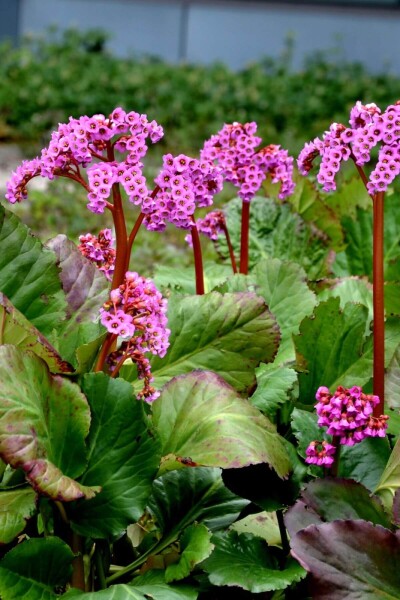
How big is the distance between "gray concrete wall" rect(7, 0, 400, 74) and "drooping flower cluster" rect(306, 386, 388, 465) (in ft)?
29.5

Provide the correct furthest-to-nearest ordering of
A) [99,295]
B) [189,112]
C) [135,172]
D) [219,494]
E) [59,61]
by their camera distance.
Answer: [59,61], [189,112], [99,295], [219,494], [135,172]

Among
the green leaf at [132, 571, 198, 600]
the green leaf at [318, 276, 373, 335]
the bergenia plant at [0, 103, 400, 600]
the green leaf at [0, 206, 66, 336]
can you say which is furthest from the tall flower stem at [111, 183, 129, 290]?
the green leaf at [318, 276, 373, 335]

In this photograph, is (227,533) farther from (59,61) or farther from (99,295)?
(59,61)

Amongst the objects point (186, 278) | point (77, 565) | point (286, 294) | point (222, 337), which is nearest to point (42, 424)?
point (77, 565)

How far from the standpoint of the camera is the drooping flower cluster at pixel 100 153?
1182 millimetres

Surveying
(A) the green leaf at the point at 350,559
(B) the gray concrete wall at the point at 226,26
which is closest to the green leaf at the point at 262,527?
(A) the green leaf at the point at 350,559

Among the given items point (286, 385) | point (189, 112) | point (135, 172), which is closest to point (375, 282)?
point (286, 385)

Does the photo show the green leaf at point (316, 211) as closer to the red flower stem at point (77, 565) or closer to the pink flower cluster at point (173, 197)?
the pink flower cluster at point (173, 197)

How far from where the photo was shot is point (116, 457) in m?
1.16

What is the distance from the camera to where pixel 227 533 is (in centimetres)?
124

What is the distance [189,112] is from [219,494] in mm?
6943

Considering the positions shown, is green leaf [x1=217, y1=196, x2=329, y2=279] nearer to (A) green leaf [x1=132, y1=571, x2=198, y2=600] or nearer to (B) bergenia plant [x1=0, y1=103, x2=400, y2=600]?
(B) bergenia plant [x1=0, y1=103, x2=400, y2=600]

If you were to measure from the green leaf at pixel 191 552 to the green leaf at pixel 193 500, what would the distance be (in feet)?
0.38

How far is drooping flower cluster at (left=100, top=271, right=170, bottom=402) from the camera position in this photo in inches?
44.1
